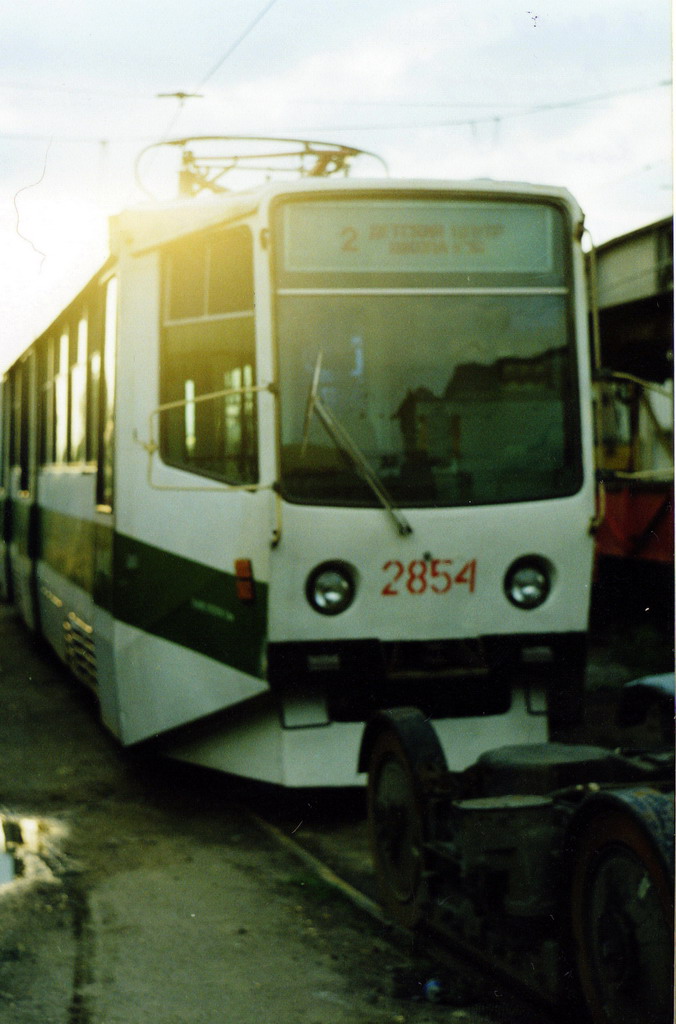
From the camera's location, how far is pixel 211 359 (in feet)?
20.6

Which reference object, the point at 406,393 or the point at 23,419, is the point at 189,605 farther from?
the point at 23,419

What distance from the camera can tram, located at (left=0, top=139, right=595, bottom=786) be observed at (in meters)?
5.94

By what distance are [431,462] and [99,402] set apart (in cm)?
234

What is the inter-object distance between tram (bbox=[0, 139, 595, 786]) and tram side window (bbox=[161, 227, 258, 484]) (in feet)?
0.04

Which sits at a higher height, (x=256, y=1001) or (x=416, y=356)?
(x=416, y=356)

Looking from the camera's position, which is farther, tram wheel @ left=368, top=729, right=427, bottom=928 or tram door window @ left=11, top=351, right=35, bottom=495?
tram door window @ left=11, top=351, right=35, bottom=495

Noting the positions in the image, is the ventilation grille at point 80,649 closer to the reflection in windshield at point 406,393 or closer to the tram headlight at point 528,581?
the reflection in windshield at point 406,393

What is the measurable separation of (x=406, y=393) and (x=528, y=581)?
101 cm

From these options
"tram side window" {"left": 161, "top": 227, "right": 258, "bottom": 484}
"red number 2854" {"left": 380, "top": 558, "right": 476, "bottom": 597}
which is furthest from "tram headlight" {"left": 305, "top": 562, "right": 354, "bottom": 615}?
"tram side window" {"left": 161, "top": 227, "right": 258, "bottom": 484}

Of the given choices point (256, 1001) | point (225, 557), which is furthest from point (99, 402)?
point (256, 1001)

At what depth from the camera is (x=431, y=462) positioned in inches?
235

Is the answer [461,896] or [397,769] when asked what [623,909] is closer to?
[461,896]

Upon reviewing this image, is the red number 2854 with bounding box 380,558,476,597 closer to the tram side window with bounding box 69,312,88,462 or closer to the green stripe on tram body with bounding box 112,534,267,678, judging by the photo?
the green stripe on tram body with bounding box 112,534,267,678

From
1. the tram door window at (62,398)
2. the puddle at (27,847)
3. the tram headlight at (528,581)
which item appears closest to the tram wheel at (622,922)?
the tram headlight at (528,581)
